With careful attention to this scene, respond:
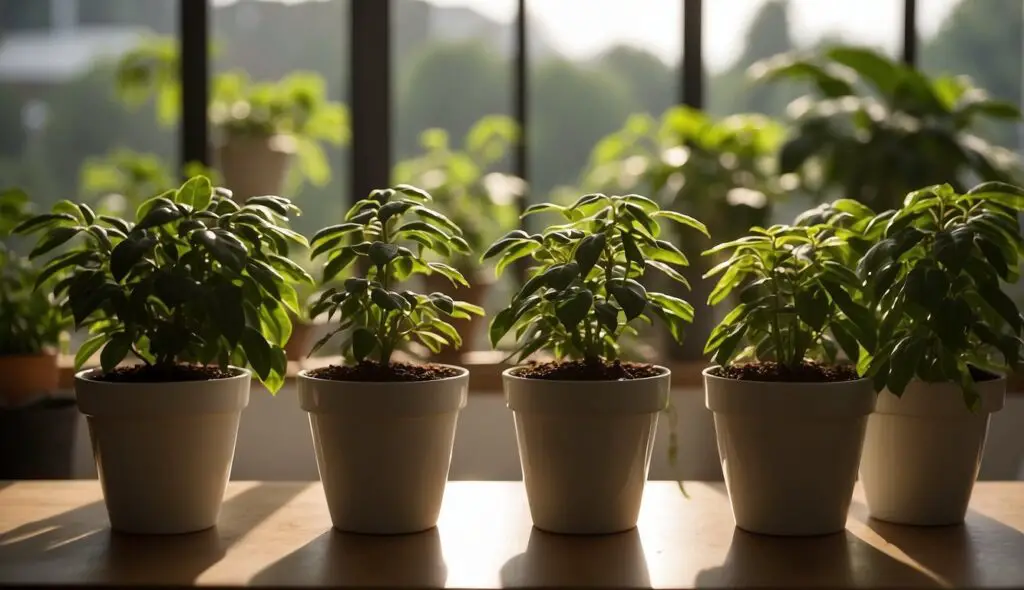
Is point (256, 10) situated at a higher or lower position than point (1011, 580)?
higher

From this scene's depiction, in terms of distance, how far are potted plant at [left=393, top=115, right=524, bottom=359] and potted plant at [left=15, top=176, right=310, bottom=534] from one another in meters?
1.10

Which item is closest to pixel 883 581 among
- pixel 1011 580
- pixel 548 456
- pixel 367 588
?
pixel 1011 580

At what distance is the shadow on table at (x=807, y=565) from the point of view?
39.4 inches

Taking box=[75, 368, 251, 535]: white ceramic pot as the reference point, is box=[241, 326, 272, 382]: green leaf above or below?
above

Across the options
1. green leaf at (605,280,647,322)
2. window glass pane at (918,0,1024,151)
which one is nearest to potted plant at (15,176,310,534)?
green leaf at (605,280,647,322)

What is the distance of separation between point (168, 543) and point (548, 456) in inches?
16.0

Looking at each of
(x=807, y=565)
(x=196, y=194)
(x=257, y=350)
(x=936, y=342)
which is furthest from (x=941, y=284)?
(x=196, y=194)

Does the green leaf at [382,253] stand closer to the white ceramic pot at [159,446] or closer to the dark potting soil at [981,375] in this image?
the white ceramic pot at [159,446]

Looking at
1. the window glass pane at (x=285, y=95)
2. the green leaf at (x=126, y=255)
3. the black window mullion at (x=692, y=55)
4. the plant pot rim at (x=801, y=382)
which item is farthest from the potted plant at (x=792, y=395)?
the window glass pane at (x=285, y=95)

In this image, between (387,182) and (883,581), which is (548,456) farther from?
(387,182)

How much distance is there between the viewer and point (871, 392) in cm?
116

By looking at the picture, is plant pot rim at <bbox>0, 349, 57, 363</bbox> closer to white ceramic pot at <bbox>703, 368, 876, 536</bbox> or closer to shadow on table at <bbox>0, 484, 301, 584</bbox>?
shadow on table at <bbox>0, 484, 301, 584</bbox>

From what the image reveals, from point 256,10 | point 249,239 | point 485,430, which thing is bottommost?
point 485,430

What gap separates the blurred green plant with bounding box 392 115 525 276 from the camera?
2.35m
